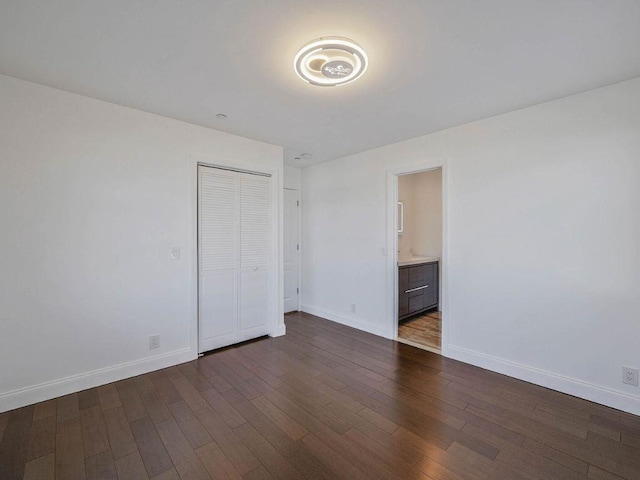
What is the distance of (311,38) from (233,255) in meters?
2.44

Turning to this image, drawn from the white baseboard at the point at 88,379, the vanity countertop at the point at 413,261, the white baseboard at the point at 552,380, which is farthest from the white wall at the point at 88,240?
the white baseboard at the point at 552,380

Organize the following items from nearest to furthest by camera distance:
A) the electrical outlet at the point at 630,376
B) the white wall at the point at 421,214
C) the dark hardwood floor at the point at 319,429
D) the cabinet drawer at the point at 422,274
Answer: the dark hardwood floor at the point at 319,429 < the electrical outlet at the point at 630,376 < the cabinet drawer at the point at 422,274 < the white wall at the point at 421,214

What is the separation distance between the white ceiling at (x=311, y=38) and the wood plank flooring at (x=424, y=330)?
→ 8.61ft

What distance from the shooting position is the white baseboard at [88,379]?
2.15 meters

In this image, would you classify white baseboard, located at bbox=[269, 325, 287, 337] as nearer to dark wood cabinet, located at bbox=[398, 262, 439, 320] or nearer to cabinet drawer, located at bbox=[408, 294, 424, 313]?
dark wood cabinet, located at bbox=[398, 262, 439, 320]

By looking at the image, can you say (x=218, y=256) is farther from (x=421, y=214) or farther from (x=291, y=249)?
(x=421, y=214)

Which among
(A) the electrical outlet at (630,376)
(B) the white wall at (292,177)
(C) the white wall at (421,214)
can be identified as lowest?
(A) the electrical outlet at (630,376)

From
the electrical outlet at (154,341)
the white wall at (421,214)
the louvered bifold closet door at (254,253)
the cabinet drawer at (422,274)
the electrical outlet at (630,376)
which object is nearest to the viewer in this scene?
the electrical outlet at (630,376)

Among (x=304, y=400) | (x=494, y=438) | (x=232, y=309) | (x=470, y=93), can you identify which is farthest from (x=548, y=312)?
(x=232, y=309)

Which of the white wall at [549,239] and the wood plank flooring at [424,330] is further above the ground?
the white wall at [549,239]

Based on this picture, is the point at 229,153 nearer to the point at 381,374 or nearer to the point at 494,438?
the point at 381,374

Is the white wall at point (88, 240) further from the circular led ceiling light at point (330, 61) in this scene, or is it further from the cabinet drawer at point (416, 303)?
the cabinet drawer at point (416, 303)

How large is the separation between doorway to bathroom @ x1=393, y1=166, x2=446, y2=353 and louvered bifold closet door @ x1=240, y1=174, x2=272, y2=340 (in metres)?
1.70

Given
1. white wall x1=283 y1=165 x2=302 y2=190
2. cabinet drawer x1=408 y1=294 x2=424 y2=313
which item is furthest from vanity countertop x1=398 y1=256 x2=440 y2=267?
white wall x1=283 y1=165 x2=302 y2=190
